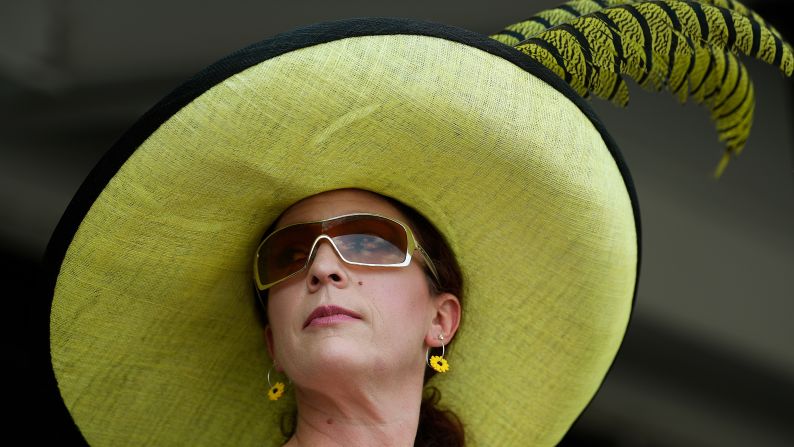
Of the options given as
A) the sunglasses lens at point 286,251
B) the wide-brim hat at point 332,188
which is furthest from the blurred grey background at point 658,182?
the sunglasses lens at point 286,251

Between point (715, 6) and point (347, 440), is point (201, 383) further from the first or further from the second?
point (715, 6)

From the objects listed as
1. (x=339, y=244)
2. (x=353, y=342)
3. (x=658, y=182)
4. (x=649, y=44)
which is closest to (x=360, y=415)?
(x=353, y=342)

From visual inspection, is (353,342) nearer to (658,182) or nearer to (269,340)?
(269,340)

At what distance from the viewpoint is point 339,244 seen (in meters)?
1.54

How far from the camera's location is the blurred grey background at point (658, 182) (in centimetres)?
248

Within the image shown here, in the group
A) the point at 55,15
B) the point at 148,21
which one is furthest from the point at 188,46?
the point at 55,15

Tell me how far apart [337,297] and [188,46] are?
127 centimetres

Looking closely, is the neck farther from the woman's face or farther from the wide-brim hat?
the wide-brim hat

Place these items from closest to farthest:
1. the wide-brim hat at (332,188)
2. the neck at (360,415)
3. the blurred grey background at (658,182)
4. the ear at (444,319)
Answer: the wide-brim hat at (332,188), the neck at (360,415), the ear at (444,319), the blurred grey background at (658,182)

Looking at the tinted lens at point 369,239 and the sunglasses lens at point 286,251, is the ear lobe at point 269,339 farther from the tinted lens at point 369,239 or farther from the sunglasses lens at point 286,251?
the tinted lens at point 369,239

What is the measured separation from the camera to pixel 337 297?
1.49 metres

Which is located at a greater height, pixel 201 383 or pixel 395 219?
pixel 395 219

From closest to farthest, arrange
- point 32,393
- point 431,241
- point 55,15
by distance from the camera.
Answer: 1. point 431,241
2. point 32,393
3. point 55,15

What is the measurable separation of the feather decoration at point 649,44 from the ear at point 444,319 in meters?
0.42
